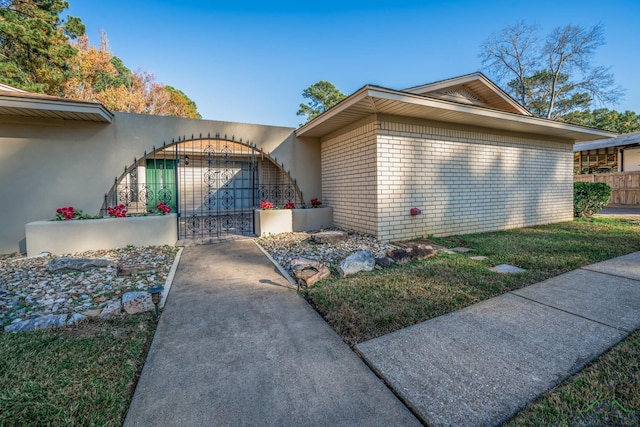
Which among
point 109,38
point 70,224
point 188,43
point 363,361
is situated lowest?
point 363,361

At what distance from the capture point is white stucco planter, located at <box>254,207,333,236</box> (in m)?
6.85

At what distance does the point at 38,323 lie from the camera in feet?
8.34

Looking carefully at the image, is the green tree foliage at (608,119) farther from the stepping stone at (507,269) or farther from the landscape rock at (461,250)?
the stepping stone at (507,269)

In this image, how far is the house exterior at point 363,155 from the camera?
5480 millimetres

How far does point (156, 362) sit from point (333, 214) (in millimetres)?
5939

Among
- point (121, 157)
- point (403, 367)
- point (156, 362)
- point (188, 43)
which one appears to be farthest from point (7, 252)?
point (188, 43)

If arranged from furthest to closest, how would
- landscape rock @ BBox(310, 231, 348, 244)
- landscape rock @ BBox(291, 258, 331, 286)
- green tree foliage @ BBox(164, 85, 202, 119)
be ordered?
green tree foliage @ BBox(164, 85, 202, 119) → landscape rock @ BBox(310, 231, 348, 244) → landscape rock @ BBox(291, 258, 331, 286)

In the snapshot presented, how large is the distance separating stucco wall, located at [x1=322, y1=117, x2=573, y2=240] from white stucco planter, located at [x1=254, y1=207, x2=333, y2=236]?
0.39m

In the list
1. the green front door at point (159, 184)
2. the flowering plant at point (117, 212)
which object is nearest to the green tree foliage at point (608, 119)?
the green front door at point (159, 184)

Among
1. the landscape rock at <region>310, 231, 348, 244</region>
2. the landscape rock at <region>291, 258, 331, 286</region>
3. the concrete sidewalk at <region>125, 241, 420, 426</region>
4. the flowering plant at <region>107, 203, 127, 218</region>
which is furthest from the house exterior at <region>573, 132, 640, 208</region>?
the flowering plant at <region>107, 203, 127, 218</region>

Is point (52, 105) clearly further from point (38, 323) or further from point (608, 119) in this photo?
point (608, 119)

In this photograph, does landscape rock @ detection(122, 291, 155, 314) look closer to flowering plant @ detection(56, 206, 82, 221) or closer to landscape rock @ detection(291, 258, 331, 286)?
landscape rock @ detection(291, 258, 331, 286)

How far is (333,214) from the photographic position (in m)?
7.65

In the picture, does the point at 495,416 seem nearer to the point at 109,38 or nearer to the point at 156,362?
the point at 156,362
